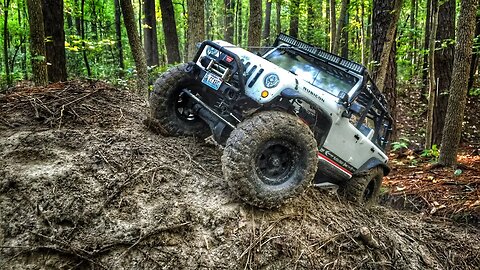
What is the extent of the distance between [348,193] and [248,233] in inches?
92.5

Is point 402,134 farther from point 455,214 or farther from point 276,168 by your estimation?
point 276,168

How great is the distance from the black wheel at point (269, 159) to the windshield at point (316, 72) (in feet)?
4.21

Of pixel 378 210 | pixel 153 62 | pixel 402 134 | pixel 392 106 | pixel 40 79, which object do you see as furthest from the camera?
pixel 153 62

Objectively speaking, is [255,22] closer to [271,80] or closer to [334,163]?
[334,163]

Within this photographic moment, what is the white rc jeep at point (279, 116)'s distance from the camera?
425 centimetres

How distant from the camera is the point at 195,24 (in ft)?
27.1

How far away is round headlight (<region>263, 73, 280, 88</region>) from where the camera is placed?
4.54 metres

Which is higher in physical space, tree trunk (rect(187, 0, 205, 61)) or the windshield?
tree trunk (rect(187, 0, 205, 61))

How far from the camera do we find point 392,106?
30.5 ft

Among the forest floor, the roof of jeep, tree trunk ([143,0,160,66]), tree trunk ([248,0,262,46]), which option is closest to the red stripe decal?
the forest floor

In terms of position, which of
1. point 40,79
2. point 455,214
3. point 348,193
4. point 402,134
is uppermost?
point 40,79

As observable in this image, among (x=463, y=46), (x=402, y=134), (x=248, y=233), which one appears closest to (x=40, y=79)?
(x=248, y=233)

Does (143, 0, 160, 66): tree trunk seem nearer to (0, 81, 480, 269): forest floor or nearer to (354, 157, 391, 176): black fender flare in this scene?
(0, 81, 480, 269): forest floor

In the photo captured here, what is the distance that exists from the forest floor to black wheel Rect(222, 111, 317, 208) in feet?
0.94
